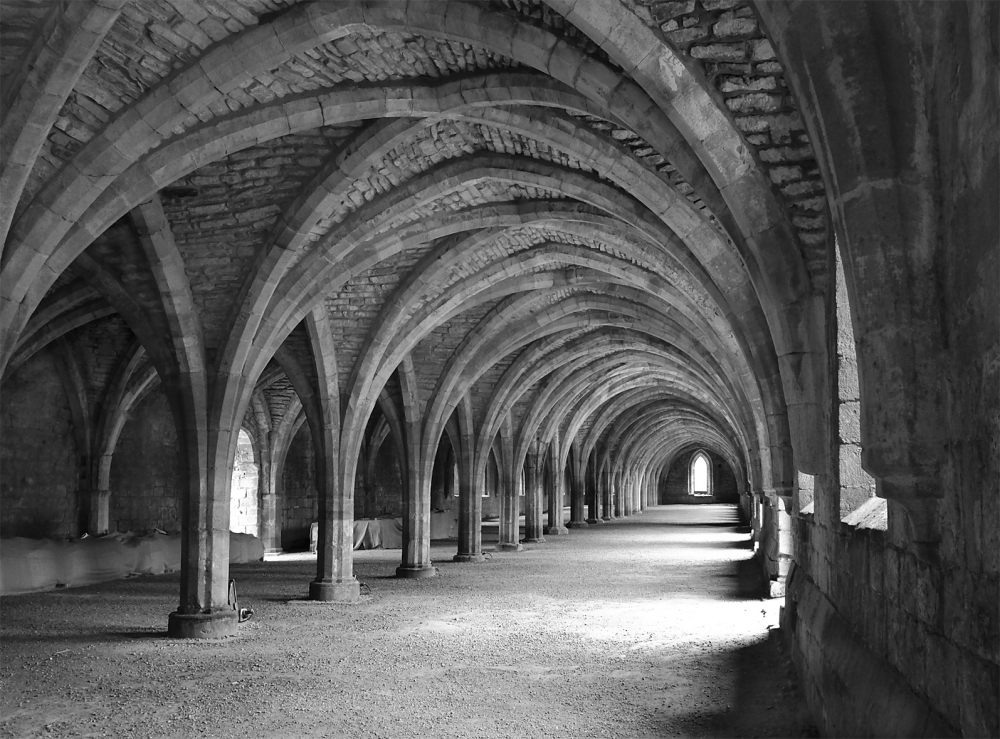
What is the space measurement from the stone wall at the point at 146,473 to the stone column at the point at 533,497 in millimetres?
9219

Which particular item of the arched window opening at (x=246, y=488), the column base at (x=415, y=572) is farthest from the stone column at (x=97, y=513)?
the column base at (x=415, y=572)

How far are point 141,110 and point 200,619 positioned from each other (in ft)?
16.8

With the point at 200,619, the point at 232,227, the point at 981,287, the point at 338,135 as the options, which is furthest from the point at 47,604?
the point at 981,287

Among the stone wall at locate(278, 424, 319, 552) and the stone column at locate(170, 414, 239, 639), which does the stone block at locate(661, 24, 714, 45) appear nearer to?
the stone column at locate(170, 414, 239, 639)

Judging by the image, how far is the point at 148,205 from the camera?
27.2 ft

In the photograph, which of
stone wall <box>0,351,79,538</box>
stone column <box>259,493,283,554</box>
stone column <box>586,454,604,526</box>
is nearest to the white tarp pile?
stone wall <box>0,351,79,538</box>

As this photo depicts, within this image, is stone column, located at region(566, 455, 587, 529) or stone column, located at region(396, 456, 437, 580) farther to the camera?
stone column, located at region(566, 455, 587, 529)

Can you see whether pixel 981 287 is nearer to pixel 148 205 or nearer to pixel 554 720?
pixel 554 720

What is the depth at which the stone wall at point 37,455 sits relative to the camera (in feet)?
48.6

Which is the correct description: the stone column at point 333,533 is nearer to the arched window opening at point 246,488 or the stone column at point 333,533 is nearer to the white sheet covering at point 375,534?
the white sheet covering at point 375,534

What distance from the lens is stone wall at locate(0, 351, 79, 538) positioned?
1483 centimetres

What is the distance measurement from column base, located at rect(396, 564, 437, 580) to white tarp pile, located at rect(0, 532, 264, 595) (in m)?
4.55

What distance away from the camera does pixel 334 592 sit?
1140cm

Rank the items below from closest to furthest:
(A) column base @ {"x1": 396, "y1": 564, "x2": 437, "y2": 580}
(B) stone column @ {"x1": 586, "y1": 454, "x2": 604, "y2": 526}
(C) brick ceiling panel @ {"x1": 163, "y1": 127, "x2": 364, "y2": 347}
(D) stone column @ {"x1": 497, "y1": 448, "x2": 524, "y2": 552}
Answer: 1. (C) brick ceiling panel @ {"x1": 163, "y1": 127, "x2": 364, "y2": 347}
2. (A) column base @ {"x1": 396, "y1": 564, "x2": 437, "y2": 580}
3. (D) stone column @ {"x1": 497, "y1": 448, "x2": 524, "y2": 552}
4. (B) stone column @ {"x1": 586, "y1": 454, "x2": 604, "y2": 526}
